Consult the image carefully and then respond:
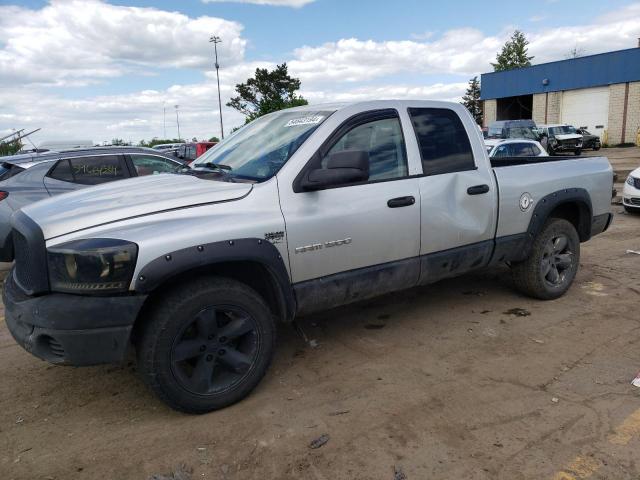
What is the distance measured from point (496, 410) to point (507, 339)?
3.88ft

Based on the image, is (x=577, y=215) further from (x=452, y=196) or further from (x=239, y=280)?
(x=239, y=280)

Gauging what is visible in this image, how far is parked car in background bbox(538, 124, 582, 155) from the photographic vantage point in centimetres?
2811

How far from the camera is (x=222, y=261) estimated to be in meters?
2.99

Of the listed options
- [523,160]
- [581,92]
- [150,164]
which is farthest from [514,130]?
[523,160]

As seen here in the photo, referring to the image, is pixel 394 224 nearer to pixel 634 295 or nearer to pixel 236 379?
pixel 236 379

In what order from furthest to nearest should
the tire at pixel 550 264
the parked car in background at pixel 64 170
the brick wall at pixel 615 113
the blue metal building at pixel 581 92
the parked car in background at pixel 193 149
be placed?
the brick wall at pixel 615 113, the blue metal building at pixel 581 92, the parked car in background at pixel 193 149, the parked car in background at pixel 64 170, the tire at pixel 550 264

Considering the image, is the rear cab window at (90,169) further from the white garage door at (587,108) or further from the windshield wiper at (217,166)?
the white garage door at (587,108)

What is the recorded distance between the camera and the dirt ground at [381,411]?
2.66 meters

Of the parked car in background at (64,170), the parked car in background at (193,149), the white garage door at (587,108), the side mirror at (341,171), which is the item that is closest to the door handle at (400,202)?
the side mirror at (341,171)

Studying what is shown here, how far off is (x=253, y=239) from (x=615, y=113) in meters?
38.9

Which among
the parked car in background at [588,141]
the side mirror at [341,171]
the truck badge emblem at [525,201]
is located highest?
the side mirror at [341,171]

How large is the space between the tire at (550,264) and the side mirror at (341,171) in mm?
2395

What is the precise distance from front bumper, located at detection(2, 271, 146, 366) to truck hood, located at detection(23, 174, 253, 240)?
393 mm

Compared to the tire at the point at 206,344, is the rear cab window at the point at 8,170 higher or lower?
higher
